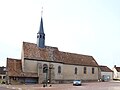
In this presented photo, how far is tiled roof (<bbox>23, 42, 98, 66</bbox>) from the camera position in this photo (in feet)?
182

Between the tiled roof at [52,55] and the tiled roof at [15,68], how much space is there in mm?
2689

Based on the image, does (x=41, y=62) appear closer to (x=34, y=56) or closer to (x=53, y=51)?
(x=34, y=56)

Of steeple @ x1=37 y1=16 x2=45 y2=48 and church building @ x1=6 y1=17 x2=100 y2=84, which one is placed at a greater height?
steeple @ x1=37 y1=16 x2=45 y2=48

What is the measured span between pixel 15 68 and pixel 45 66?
7.71 metres

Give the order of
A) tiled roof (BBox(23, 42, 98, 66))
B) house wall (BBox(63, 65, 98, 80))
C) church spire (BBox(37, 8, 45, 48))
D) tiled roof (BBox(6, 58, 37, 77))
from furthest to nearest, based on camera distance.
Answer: house wall (BBox(63, 65, 98, 80)), church spire (BBox(37, 8, 45, 48)), tiled roof (BBox(23, 42, 98, 66)), tiled roof (BBox(6, 58, 37, 77))

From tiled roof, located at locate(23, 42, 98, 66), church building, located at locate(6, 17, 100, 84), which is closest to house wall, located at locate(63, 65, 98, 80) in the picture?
church building, located at locate(6, 17, 100, 84)

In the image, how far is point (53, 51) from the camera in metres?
61.7

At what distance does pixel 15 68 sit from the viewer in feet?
172

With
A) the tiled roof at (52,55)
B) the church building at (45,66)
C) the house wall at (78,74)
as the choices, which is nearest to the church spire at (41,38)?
the church building at (45,66)

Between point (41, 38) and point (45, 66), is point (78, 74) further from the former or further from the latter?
point (41, 38)

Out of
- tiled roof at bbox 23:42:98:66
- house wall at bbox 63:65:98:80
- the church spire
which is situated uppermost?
the church spire

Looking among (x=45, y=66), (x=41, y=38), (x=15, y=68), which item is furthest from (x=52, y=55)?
(x=15, y=68)

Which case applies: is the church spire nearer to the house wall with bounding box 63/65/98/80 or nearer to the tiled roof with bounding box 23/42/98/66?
the tiled roof with bounding box 23/42/98/66

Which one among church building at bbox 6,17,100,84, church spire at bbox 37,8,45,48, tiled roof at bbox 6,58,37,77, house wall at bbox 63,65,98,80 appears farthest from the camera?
house wall at bbox 63,65,98,80
